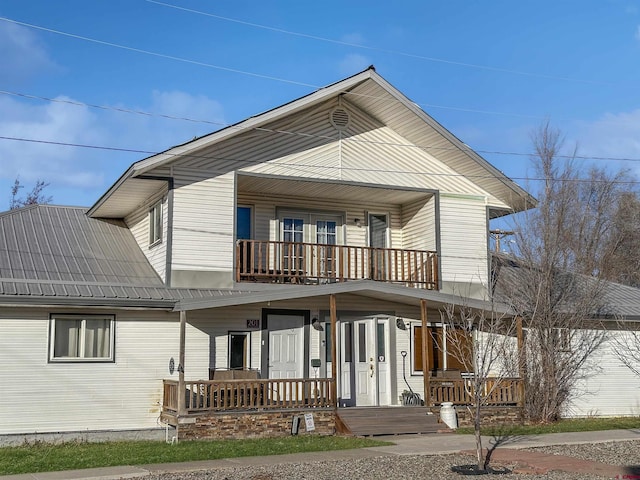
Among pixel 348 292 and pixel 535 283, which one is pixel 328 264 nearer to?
pixel 348 292

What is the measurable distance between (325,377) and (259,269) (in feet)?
10.3

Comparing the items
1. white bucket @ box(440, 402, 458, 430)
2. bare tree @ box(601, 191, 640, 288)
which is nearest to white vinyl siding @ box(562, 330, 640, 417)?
white bucket @ box(440, 402, 458, 430)

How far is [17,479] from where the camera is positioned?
464 inches

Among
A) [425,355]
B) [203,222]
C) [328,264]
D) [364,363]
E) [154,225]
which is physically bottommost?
[364,363]

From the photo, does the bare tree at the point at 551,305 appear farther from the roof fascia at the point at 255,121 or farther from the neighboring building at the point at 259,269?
the roof fascia at the point at 255,121

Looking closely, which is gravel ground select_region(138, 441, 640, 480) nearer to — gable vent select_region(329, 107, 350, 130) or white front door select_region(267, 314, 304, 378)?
white front door select_region(267, 314, 304, 378)

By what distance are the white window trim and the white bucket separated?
7.69m

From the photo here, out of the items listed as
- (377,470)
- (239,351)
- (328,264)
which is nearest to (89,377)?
(239,351)

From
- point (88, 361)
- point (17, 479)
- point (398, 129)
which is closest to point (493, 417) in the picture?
point (398, 129)

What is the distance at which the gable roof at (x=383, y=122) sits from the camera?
18.6m

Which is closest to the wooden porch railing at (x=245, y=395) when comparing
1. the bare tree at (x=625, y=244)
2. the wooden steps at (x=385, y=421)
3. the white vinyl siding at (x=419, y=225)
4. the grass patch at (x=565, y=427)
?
the wooden steps at (x=385, y=421)

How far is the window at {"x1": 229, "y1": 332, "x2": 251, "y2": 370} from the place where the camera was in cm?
1875

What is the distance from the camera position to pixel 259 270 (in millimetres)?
19078

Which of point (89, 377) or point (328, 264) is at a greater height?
point (328, 264)
